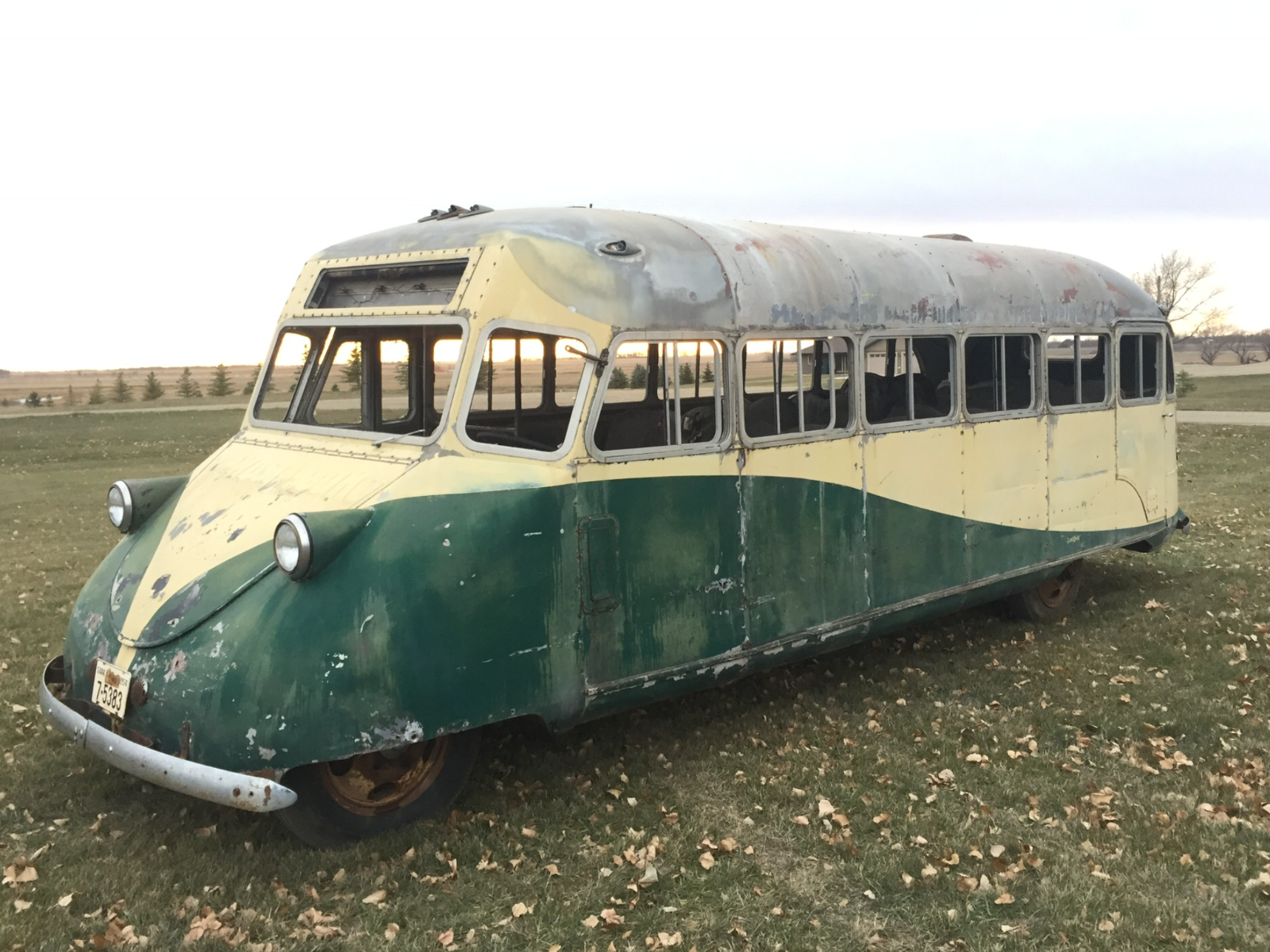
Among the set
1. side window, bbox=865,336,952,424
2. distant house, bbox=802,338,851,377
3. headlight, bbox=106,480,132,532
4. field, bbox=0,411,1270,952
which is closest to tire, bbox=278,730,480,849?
field, bbox=0,411,1270,952

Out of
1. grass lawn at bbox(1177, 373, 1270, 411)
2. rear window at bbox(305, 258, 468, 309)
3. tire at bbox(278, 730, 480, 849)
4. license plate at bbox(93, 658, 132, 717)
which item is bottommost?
grass lawn at bbox(1177, 373, 1270, 411)

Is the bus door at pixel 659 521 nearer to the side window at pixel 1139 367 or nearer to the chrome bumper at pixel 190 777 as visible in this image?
the chrome bumper at pixel 190 777

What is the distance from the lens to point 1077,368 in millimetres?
8406

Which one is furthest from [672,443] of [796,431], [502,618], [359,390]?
[359,390]

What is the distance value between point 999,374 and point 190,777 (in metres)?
5.96

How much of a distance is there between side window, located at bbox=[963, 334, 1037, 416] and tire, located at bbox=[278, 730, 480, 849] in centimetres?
430

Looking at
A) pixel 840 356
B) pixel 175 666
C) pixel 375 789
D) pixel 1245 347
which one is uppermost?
pixel 840 356

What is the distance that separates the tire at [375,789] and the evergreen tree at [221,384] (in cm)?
4597

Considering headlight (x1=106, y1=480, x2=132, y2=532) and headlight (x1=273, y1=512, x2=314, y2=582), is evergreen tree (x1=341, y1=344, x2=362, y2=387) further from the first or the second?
headlight (x1=273, y1=512, x2=314, y2=582)

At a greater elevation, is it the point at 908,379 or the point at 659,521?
the point at 908,379

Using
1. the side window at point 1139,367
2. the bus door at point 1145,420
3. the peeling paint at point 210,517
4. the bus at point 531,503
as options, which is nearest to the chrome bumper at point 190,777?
the bus at point 531,503

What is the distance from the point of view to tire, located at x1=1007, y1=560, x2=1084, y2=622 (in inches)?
347

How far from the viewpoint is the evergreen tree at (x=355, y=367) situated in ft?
20.8

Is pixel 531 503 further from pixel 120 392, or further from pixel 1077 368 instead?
pixel 120 392
